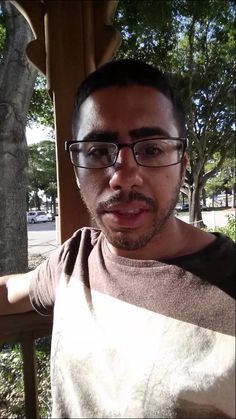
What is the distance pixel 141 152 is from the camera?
33.7 inches

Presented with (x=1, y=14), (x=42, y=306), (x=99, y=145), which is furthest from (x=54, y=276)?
(x=1, y=14)

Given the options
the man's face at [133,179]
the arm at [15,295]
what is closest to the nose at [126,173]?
the man's face at [133,179]

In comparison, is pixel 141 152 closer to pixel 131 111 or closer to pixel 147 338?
pixel 131 111

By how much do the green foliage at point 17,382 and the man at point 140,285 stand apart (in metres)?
1.00

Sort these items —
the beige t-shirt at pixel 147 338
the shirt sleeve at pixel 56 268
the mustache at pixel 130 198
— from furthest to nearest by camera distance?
the shirt sleeve at pixel 56 268 → the mustache at pixel 130 198 → the beige t-shirt at pixel 147 338

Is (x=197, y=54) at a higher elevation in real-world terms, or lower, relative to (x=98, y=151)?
higher

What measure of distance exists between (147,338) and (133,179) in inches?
14.0

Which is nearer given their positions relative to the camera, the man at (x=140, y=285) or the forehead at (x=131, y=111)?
the man at (x=140, y=285)

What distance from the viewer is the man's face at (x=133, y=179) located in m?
0.84

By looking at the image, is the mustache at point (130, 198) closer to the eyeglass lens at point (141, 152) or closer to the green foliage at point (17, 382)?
the eyeglass lens at point (141, 152)

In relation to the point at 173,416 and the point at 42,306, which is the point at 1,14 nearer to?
the point at 42,306

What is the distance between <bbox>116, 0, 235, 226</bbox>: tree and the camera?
1.97 meters

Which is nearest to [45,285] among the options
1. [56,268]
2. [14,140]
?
[56,268]

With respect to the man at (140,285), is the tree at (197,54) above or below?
above
